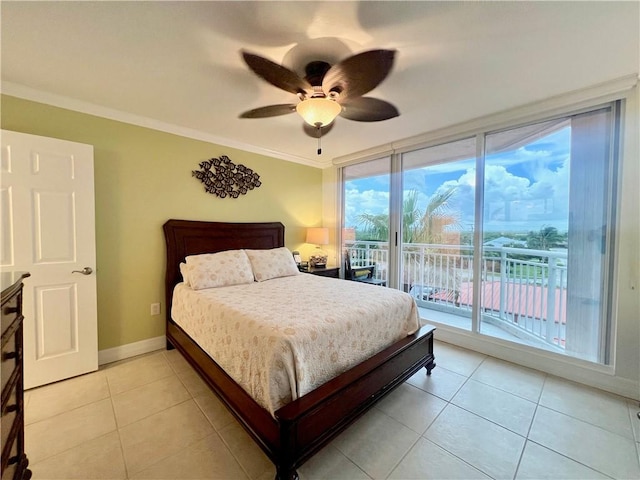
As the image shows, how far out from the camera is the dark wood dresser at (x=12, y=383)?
985 millimetres

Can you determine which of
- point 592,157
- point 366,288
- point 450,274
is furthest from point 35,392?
point 592,157

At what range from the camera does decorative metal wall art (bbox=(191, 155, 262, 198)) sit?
311 centimetres

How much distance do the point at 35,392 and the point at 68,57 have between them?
2466 millimetres

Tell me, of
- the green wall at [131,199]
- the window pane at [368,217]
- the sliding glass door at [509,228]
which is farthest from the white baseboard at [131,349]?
the sliding glass door at [509,228]

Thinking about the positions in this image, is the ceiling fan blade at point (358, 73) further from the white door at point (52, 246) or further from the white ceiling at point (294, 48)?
the white door at point (52, 246)

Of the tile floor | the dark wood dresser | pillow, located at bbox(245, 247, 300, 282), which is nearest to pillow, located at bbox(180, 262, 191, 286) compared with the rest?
pillow, located at bbox(245, 247, 300, 282)

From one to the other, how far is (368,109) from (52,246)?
275cm

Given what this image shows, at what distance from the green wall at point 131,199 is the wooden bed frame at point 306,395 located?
0.19m

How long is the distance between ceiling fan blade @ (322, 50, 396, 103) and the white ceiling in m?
0.18

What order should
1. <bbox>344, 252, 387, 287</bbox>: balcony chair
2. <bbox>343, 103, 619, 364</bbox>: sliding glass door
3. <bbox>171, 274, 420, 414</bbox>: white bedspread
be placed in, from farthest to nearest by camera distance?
<bbox>344, 252, 387, 287</bbox>: balcony chair
<bbox>343, 103, 619, 364</bbox>: sliding glass door
<bbox>171, 274, 420, 414</bbox>: white bedspread

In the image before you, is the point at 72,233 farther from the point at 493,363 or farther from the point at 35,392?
the point at 493,363

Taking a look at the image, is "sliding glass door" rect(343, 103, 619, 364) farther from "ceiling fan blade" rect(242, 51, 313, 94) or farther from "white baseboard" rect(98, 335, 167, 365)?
"white baseboard" rect(98, 335, 167, 365)

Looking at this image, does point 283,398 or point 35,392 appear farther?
point 35,392

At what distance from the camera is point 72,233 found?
223 cm
